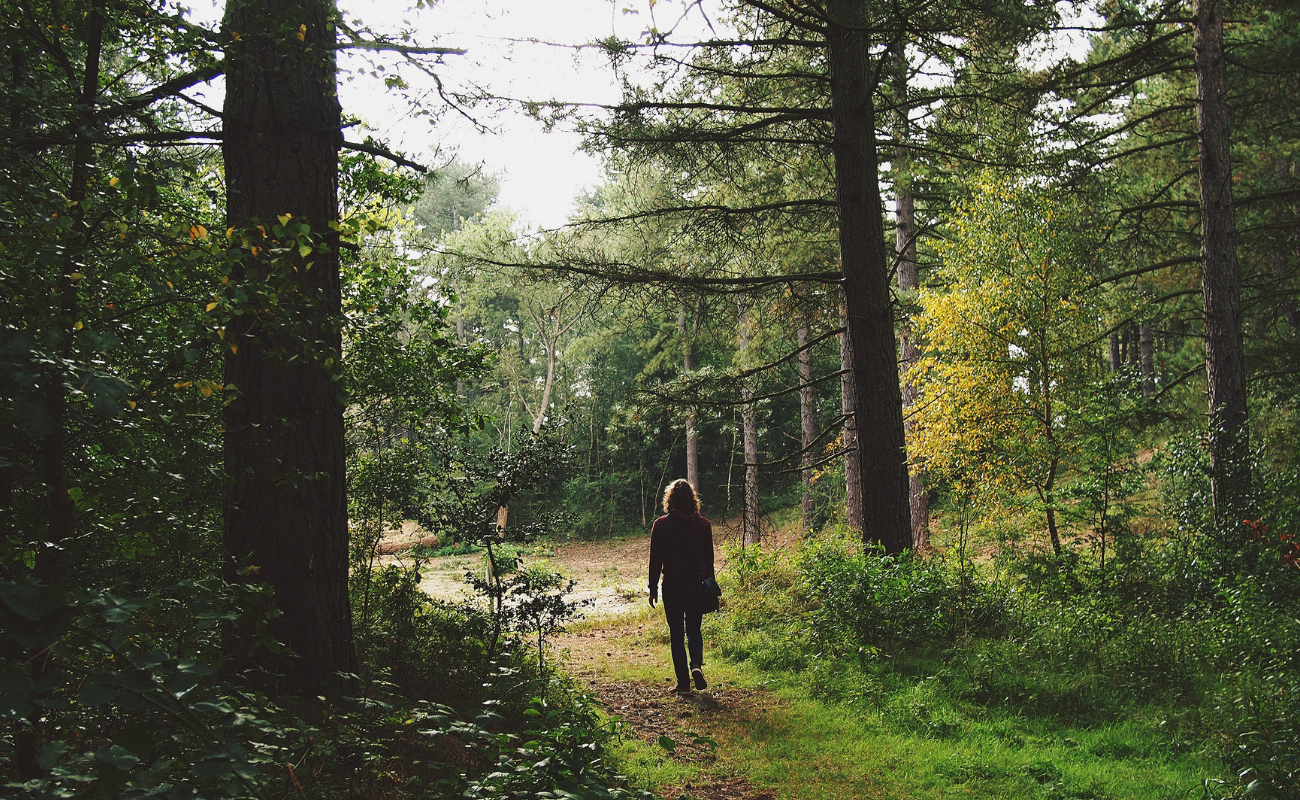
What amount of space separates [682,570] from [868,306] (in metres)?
3.52

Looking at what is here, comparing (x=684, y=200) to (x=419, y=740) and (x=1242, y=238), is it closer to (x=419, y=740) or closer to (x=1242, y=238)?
(x=419, y=740)

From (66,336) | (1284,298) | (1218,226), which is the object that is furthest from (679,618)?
(1284,298)

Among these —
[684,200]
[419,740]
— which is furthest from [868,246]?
[419,740]

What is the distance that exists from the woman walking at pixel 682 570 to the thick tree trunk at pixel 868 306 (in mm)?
2224

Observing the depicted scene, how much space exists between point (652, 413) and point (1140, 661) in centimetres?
528

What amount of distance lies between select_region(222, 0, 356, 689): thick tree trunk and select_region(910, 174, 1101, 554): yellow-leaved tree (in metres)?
8.54

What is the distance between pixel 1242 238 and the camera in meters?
14.1

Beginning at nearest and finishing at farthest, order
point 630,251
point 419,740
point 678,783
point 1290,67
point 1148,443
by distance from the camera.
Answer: point 419,740
point 678,783
point 630,251
point 1290,67
point 1148,443

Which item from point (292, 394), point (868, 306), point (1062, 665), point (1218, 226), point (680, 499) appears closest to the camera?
point (292, 394)

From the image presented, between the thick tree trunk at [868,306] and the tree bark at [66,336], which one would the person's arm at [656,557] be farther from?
the tree bark at [66,336]

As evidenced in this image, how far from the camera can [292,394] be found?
13.4 ft

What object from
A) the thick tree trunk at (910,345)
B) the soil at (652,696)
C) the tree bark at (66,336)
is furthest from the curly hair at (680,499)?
the thick tree trunk at (910,345)

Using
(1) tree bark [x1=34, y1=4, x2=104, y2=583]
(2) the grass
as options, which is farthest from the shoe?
(1) tree bark [x1=34, y1=4, x2=104, y2=583]

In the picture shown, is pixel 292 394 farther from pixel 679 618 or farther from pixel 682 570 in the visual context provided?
pixel 679 618
